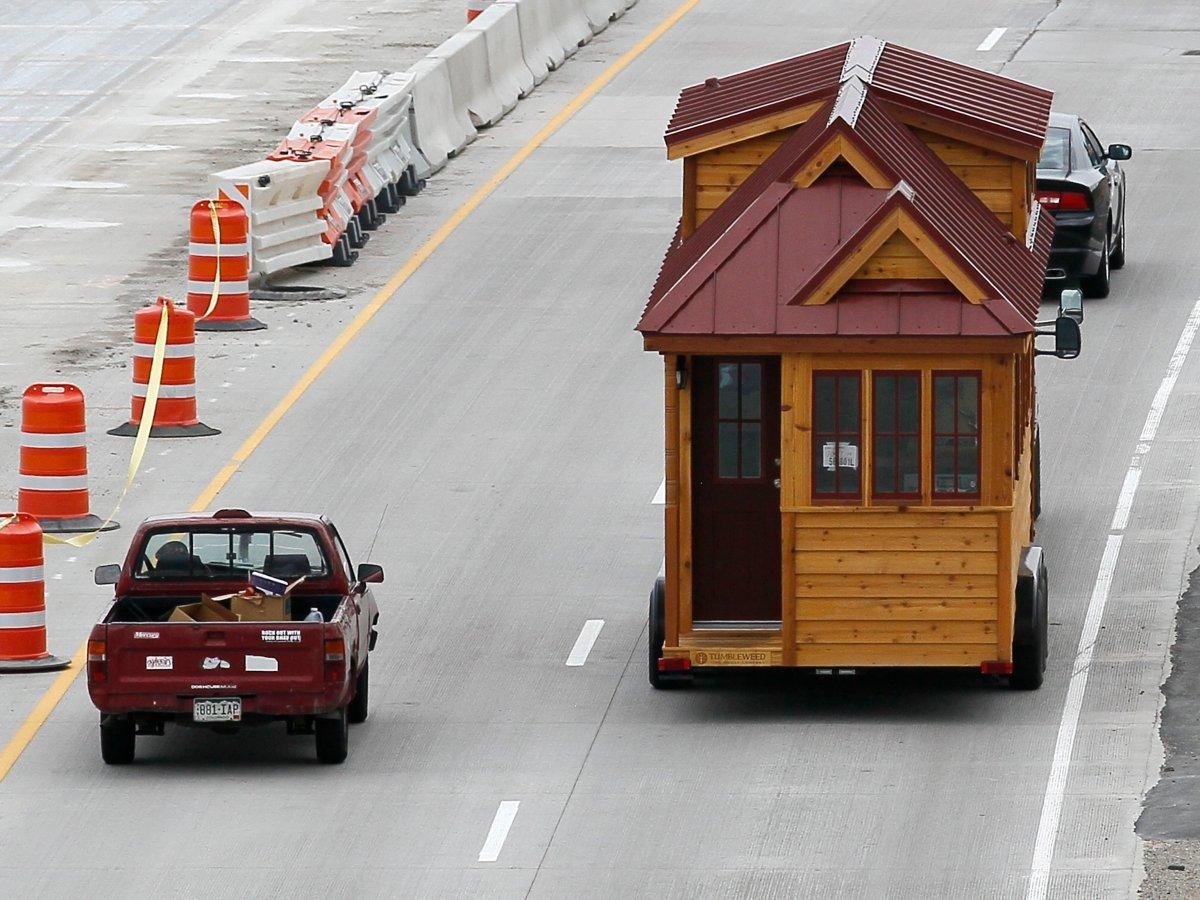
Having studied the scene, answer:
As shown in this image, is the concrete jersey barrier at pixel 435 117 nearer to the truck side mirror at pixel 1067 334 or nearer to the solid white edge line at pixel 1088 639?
the solid white edge line at pixel 1088 639

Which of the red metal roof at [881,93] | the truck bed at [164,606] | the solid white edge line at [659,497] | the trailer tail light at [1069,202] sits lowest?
the solid white edge line at [659,497]

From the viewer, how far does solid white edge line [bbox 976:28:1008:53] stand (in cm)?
3924

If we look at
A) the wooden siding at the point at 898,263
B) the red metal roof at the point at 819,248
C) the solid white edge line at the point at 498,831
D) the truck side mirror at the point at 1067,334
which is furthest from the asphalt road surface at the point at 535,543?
the wooden siding at the point at 898,263

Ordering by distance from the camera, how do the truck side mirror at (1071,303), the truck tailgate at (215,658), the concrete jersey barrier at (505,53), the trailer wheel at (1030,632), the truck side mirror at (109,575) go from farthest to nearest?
the concrete jersey barrier at (505,53)
the truck side mirror at (1071,303)
the trailer wheel at (1030,632)
the truck side mirror at (109,575)
the truck tailgate at (215,658)

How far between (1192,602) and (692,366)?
4.31 m

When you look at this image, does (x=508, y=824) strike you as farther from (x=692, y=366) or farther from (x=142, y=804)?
(x=692, y=366)

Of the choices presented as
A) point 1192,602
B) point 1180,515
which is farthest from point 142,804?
point 1180,515

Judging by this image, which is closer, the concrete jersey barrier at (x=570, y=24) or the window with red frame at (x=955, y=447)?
the window with red frame at (x=955, y=447)

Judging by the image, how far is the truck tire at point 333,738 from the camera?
16.3 m

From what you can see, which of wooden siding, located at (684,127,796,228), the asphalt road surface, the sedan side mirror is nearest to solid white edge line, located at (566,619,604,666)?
the asphalt road surface

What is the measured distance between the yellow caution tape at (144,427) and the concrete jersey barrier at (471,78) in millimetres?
11580

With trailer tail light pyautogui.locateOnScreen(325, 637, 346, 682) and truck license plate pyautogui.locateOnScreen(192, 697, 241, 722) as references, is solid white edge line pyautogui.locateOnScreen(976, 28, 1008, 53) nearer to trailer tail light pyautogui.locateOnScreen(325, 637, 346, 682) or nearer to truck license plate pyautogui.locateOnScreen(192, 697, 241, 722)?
trailer tail light pyautogui.locateOnScreen(325, 637, 346, 682)

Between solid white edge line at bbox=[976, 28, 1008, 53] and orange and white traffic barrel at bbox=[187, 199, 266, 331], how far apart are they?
14.6 m

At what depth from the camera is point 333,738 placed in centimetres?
1642
